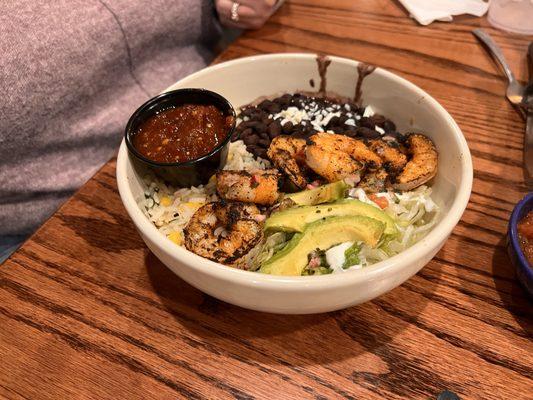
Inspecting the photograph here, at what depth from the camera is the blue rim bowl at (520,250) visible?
1171mm

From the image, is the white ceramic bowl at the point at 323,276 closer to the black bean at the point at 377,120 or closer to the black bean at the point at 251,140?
the black bean at the point at 377,120

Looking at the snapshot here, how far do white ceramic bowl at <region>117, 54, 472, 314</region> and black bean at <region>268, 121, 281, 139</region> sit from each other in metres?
0.28

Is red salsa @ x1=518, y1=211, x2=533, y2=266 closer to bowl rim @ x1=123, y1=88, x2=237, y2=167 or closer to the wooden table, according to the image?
the wooden table

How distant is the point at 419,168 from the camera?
4.78 ft

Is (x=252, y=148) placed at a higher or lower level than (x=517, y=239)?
lower

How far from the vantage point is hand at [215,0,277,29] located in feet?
7.41

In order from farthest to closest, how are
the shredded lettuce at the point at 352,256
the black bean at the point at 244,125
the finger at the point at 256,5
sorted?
the finger at the point at 256,5 → the black bean at the point at 244,125 → the shredded lettuce at the point at 352,256

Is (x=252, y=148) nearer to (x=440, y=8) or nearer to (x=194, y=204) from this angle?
(x=194, y=204)

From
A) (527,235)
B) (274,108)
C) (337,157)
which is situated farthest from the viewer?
(274,108)

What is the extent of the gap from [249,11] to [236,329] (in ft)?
5.52

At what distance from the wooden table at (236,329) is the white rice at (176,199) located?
12cm

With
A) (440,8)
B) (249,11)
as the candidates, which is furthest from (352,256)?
(440,8)

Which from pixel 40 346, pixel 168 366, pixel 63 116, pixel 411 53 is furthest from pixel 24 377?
pixel 411 53

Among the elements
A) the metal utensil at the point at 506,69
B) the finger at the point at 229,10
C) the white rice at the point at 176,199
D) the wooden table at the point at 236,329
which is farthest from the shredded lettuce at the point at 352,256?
the finger at the point at 229,10
